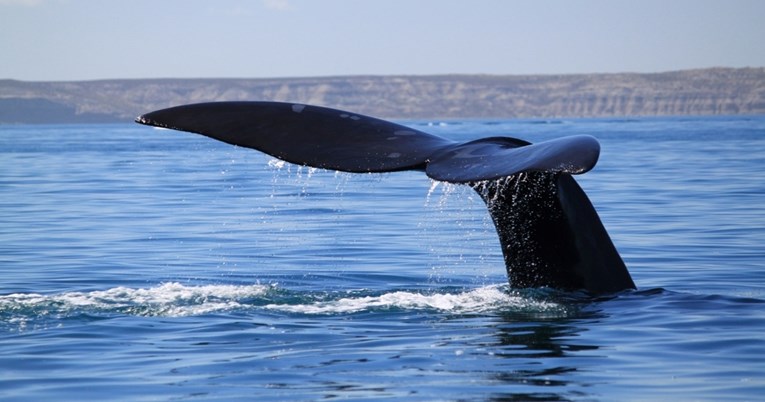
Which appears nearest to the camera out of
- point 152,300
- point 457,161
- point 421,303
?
point 457,161

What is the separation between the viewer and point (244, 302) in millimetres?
8508

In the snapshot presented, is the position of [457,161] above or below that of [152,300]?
above

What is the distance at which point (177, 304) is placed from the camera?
849 cm

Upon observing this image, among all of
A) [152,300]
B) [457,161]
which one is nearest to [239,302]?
[152,300]

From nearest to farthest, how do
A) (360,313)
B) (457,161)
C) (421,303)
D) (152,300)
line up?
(457,161)
(360,313)
(421,303)
(152,300)

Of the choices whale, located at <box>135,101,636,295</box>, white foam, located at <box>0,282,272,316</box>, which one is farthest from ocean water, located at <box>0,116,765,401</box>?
whale, located at <box>135,101,636,295</box>

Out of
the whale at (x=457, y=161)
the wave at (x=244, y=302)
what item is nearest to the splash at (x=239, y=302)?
the wave at (x=244, y=302)

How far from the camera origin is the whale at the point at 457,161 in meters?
6.19

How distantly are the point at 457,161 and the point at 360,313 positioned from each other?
2239 millimetres

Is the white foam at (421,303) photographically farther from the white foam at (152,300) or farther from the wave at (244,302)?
the white foam at (152,300)

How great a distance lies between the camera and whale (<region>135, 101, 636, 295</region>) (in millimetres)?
6191

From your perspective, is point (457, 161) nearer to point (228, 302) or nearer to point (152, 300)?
point (228, 302)

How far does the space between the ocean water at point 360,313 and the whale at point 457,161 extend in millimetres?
315

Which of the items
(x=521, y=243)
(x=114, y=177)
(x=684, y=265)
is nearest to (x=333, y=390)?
(x=521, y=243)
